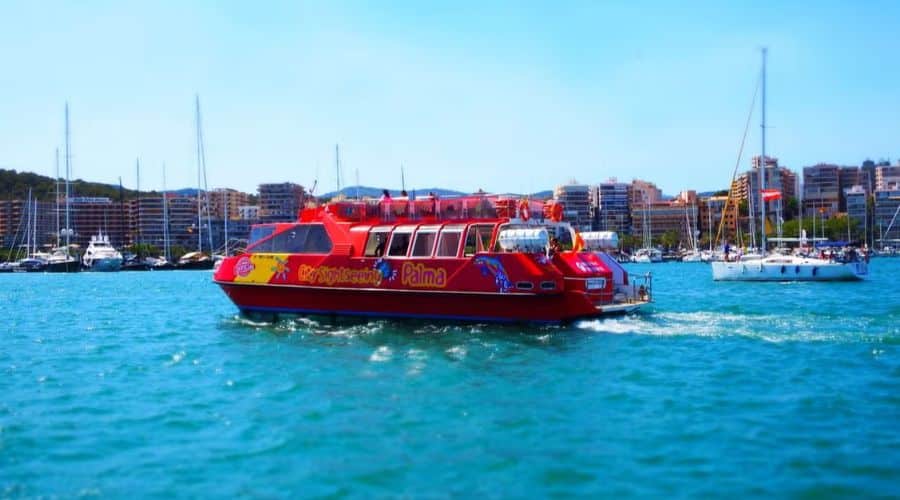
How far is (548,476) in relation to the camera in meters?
9.20

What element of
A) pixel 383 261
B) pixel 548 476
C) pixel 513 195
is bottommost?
pixel 548 476

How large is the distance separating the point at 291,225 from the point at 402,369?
10666mm

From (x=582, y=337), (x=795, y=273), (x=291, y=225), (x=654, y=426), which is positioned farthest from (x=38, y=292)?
(x=654, y=426)

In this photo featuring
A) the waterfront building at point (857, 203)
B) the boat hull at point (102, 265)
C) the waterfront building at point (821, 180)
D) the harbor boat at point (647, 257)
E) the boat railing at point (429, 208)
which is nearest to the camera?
the boat railing at point (429, 208)

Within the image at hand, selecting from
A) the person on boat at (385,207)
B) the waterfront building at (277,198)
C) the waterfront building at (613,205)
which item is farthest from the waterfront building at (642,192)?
the person on boat at (385,207)

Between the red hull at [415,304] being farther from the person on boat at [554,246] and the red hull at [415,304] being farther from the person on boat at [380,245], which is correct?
the person on boat at [554,246]

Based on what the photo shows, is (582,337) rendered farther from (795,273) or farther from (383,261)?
(795,273)

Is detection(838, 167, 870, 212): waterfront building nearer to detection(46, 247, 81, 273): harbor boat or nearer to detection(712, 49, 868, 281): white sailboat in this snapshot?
detection(712, 49, 868, 281): white sailboat

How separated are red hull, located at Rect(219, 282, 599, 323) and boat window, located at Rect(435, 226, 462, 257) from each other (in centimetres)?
127

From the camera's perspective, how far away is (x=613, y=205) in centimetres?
15462

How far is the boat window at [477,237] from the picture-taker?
22.3 meters

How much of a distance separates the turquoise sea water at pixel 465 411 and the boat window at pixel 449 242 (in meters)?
2.01

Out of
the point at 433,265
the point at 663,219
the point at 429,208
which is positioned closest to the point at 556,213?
the point at 429,208

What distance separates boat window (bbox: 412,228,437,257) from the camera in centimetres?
2286
